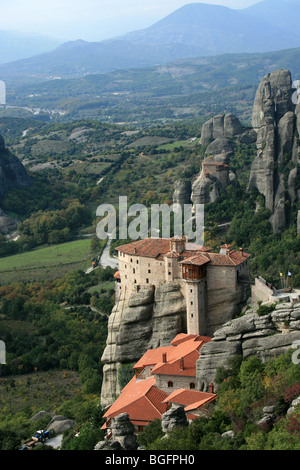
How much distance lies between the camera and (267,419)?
30703 mm

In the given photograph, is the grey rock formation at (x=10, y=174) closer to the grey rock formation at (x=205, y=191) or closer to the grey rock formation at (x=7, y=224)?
the grey rock formation at (x=7, y=224)

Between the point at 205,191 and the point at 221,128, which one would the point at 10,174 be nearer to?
the point at 221,128

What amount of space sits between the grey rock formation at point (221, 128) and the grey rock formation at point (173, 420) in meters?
67.9

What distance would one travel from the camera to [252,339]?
124ft

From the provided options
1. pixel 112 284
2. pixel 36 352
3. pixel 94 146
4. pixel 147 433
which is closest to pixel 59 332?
pixel 36 352

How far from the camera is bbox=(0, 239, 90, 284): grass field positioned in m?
89.9

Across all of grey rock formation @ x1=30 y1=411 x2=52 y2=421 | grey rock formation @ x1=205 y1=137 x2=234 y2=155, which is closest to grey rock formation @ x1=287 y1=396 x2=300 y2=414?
grey rock formation @ x1=30 y1=411 x2=52 y2=421

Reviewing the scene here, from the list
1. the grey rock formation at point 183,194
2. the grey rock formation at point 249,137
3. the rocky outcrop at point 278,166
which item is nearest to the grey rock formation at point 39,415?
the rocky outcrop at point 278,166

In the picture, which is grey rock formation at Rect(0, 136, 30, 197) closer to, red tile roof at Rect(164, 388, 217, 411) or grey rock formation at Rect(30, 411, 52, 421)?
grey rock formation at Rect(30, 411, 52, 421)

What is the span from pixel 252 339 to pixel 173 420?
6899mm

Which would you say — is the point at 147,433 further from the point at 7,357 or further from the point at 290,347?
the point at 7,357

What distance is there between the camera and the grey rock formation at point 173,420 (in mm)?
32750

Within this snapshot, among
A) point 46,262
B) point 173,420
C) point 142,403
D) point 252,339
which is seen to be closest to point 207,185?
point 46,262

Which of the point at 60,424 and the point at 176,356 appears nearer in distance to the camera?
the point at 176,356
